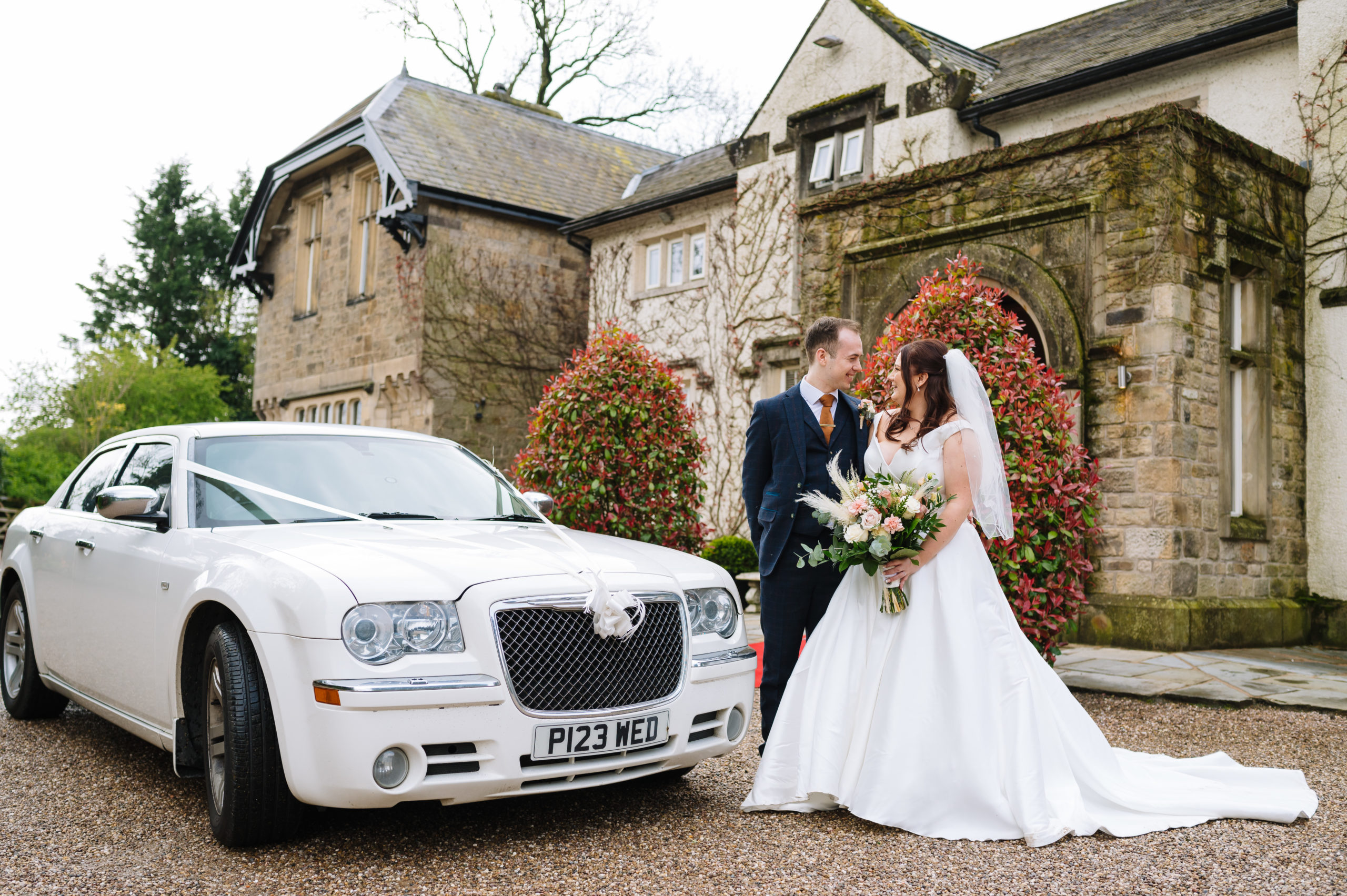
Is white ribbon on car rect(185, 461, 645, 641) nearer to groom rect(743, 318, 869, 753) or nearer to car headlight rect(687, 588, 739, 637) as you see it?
car headlight rect(687, 588, 739, 637)

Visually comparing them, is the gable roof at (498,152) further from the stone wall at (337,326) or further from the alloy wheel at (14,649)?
the alloy wheel at (14,649)

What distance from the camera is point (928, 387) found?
455 centimetres

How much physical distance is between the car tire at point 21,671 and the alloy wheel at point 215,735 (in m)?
2.51

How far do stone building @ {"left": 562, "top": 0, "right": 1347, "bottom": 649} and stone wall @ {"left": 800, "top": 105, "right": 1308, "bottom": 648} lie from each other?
0.07ft

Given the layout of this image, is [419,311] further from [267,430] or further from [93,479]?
[267,430]

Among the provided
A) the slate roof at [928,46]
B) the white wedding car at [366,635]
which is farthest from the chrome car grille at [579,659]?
the slate roof at [928,46]

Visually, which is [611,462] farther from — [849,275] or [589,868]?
[589,868]

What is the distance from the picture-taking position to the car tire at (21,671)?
228 inches

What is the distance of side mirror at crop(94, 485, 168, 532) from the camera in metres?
4.26

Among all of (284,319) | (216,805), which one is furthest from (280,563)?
(284,319)

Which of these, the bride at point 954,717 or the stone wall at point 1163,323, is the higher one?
the stone wall at point 1163,323

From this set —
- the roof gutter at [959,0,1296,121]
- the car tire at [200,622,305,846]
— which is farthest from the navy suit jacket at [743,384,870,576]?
the roof gutter at [959,0,1296,121]

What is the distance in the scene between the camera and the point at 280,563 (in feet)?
11.8

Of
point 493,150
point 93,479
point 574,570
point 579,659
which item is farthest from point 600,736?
point 493,150
